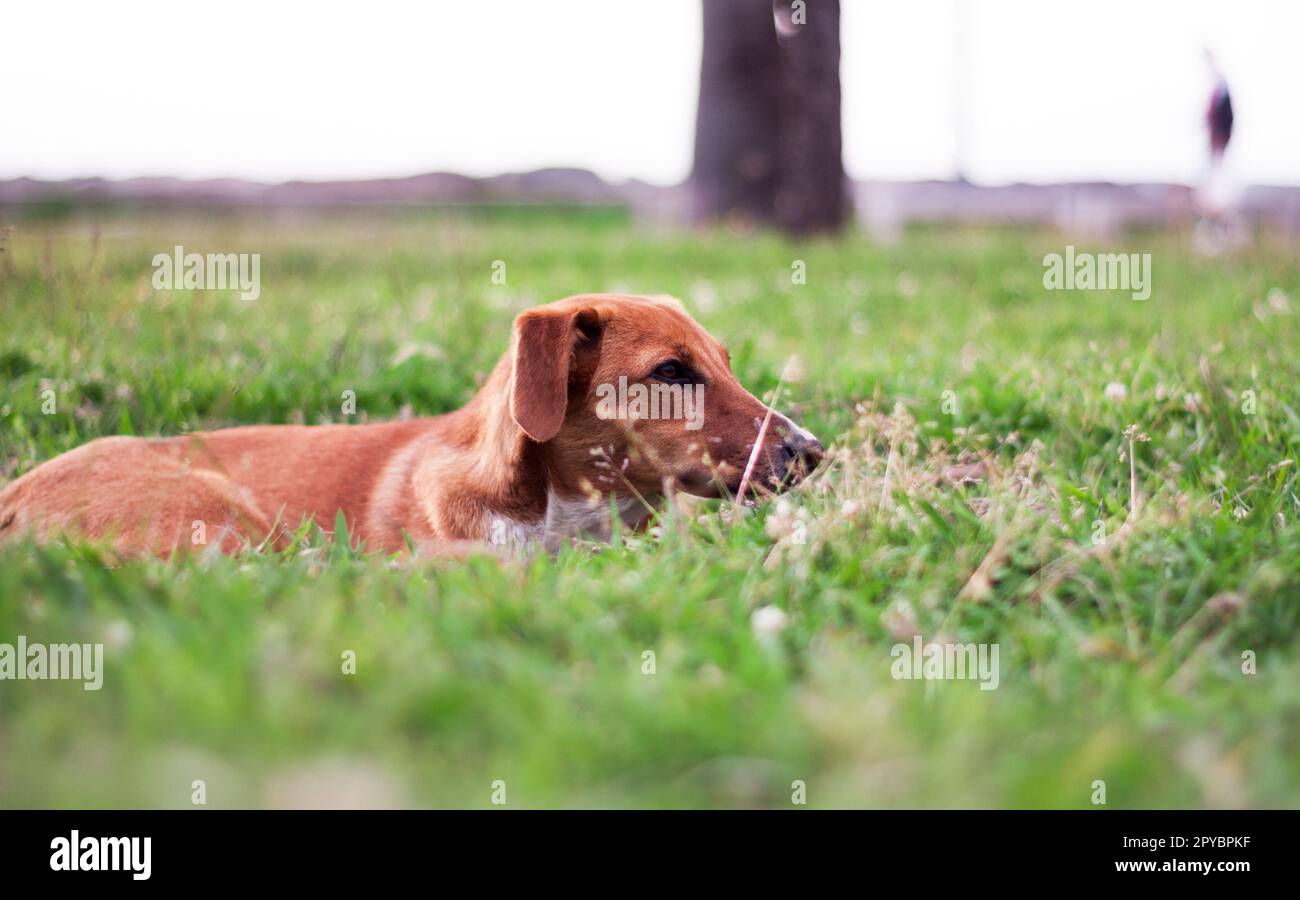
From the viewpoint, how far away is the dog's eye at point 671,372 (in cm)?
386

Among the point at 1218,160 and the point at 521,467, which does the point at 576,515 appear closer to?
the point at 521,467

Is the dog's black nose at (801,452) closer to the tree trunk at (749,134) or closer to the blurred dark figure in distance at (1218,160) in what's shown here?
the tree trunk at (749,134)

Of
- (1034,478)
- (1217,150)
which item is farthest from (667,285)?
(1217,150)

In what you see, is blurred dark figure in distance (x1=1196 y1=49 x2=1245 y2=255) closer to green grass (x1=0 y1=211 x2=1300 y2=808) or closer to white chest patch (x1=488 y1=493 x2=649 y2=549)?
green grass (x1=0 y1=211 x2=1300 y2=808)

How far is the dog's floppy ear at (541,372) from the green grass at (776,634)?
0.53 meters

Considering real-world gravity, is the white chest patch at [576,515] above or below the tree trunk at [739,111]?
below

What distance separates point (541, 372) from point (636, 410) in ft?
1.22

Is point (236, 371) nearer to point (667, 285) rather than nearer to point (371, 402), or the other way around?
point (371, 402)

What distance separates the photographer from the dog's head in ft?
12.0

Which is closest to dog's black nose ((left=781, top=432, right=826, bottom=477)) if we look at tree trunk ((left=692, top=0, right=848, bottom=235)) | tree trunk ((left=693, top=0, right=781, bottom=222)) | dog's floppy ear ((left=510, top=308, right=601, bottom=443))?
dog's floppy ear ((left=510, top=308, right=601, bottom=443))

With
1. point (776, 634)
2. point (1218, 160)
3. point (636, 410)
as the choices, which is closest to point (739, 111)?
point (1218, 160)

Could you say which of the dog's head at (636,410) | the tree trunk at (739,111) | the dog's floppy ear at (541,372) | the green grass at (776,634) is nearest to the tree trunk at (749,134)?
the tree trunk at (739,111)

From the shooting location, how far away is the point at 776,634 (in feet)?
8.39

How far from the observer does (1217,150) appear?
12.6 m
